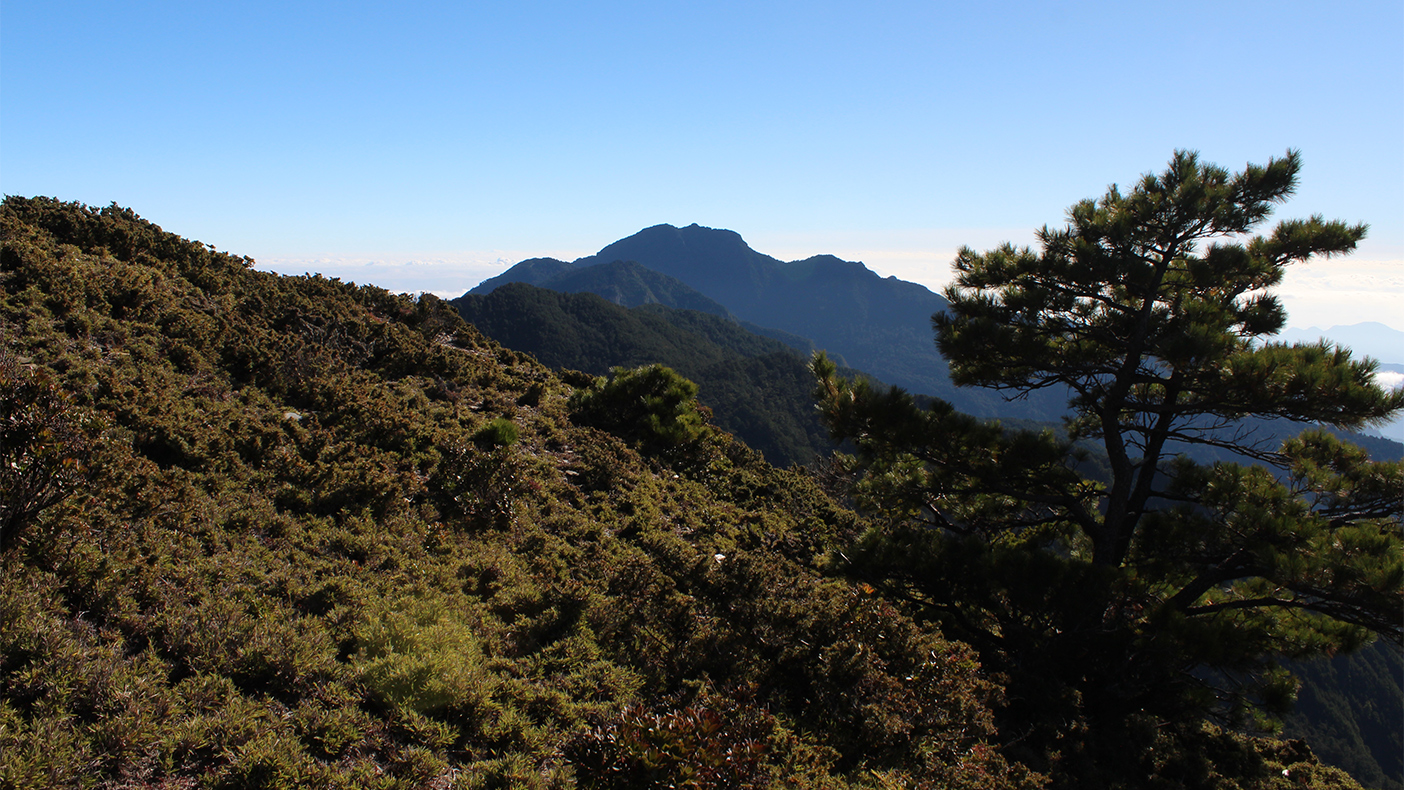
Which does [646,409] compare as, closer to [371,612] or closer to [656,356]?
[371,612]

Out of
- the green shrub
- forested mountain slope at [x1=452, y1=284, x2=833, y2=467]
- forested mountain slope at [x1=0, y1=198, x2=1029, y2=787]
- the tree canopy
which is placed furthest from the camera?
forested mountain slope at [x1=452, y1=284, x2=833, y2=467]

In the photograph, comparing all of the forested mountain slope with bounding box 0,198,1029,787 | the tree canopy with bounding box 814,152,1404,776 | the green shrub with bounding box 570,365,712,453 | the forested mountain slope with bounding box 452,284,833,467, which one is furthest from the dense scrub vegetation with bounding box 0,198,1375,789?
the forested mountain slope with bounding box 452,284,833,467

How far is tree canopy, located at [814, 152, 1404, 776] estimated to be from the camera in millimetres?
5590

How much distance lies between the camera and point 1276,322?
6.61 metres

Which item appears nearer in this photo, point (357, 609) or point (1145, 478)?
point (357, 609)

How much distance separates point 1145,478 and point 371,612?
26.6 ft

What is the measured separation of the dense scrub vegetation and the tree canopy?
966 mm

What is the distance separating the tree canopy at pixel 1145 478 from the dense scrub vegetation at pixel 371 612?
0.97 m

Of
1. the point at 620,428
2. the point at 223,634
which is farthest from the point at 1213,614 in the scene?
the point at 620,428

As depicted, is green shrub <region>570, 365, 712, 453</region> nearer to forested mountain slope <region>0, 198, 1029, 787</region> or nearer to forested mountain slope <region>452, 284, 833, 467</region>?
forested mountain slope <region>0, 198, 1029, 787</region>

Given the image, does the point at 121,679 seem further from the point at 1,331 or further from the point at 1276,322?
the point at 1276,322

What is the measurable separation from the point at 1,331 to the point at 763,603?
322 inches

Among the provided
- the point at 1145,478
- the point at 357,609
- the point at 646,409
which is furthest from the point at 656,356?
the point at 357,609

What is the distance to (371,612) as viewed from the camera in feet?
13.9
